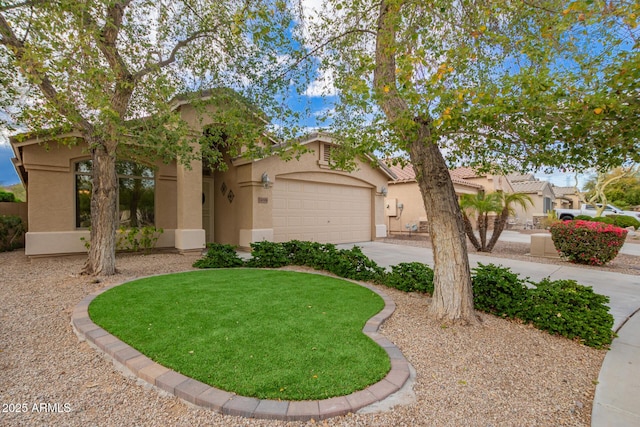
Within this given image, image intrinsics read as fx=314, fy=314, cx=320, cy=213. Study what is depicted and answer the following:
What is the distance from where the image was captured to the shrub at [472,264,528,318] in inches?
175

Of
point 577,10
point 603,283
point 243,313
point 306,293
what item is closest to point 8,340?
point 243,313

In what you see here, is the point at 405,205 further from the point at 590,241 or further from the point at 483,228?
the point at 590,241

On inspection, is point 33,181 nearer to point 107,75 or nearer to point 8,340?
point 107,75

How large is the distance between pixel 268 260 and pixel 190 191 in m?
3.51

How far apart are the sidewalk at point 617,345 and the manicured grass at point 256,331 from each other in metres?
1.81

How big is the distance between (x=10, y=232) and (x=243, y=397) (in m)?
13.7

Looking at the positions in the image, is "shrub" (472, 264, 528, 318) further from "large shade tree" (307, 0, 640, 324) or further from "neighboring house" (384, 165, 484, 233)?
"neighboring house" (384, 165, 484, 233)

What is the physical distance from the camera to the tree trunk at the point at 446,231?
13.8ft

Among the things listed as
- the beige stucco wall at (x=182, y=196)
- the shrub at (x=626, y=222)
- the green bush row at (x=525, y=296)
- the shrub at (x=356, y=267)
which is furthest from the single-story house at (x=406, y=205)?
the green bush row at (x=525, y=296)

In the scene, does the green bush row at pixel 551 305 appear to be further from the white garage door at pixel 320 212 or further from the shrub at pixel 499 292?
the white garage door at pixel 320 212

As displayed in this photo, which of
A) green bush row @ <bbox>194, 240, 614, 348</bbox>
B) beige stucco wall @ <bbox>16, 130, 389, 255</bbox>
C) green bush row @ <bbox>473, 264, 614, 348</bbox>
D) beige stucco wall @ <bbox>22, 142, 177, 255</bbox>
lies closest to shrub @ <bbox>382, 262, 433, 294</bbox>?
green bush row @ <bbox>194, 240, 614, 348</bbox>

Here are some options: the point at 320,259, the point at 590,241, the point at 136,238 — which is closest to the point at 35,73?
the point at 136,238

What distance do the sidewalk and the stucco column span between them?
5699mm

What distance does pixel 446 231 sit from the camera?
421 centimetres
